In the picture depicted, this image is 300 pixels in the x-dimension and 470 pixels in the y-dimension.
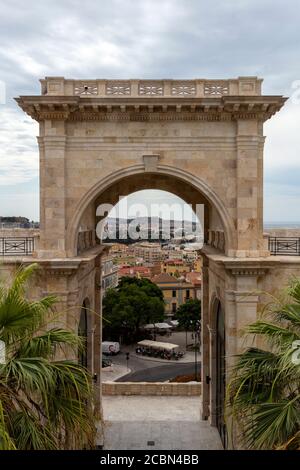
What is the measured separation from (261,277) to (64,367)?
8233 millimetres

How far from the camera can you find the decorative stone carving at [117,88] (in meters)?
14.4

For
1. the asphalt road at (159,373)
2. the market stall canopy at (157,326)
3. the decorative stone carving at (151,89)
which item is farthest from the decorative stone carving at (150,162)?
the market stall canopy at (157,326)

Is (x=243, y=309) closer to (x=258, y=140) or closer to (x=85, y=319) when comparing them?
(x=258, y=140)

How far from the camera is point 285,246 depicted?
16109 mm

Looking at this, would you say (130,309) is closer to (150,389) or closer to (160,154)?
Result: (150,389)

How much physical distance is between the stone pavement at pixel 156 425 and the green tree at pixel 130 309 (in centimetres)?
3289

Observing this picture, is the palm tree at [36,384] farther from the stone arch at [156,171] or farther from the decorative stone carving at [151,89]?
the decorative stone carving at [151,89]

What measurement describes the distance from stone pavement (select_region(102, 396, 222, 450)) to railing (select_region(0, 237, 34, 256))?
347 inches

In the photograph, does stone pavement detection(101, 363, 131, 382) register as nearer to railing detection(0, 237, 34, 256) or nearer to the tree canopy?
the tree canopy

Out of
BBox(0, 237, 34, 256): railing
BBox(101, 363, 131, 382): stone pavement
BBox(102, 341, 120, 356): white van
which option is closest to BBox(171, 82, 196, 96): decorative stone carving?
BBox(0, 237, 34, 256): railing

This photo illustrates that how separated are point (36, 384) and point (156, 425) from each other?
1415 centimetres

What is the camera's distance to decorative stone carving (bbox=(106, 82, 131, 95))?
14.4 m
